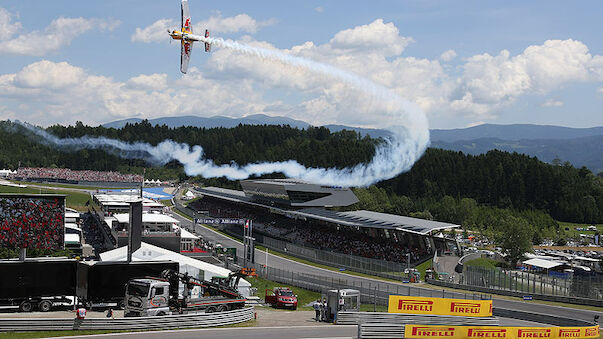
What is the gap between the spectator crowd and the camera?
3091 inches

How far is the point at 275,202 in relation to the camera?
113 meters

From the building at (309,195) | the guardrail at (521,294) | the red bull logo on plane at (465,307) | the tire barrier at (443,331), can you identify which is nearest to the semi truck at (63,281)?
the tire barrier at (443,331)

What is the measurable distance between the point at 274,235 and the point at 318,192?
11.2 meters

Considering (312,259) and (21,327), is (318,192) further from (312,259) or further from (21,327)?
(21,327)

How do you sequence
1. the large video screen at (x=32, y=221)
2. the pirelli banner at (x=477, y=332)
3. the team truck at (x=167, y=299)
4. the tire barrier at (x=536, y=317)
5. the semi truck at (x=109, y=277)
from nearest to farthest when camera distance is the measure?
the pirelli banner at (x=477, y=332) → the team truck at (x=167, y=299) → the semi truck at (x=109, y=277) → the tire barrier at (x=536, y=317) → the large video screen at (x=32, y=221)

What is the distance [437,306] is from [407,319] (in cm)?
233

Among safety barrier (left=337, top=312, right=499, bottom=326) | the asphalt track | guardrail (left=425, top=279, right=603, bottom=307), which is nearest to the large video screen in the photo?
the asphalt track

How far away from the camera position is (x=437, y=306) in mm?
35969

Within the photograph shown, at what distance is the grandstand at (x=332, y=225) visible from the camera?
7731 cm

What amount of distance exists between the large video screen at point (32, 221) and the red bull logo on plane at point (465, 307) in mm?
45478

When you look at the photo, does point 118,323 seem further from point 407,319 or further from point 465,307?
point 465,307

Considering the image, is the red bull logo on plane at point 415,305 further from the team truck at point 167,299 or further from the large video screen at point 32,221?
the large video screen at point 32,221

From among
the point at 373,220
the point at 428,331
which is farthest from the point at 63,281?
the point at 373,220

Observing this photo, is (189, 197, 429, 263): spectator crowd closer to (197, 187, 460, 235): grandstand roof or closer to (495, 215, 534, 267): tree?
(197, 187, 460, 235): grandstand roof
